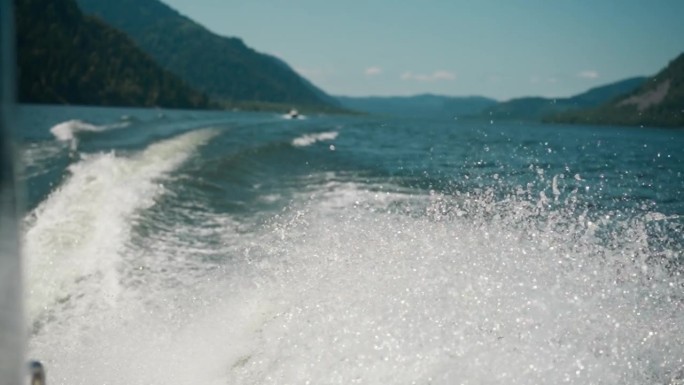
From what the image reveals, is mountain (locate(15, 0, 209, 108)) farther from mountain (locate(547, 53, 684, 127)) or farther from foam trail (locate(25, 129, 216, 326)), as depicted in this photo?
foam trail (locate(25, 129, 216, 326))

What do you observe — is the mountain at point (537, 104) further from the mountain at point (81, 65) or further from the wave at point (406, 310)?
the wave at point (406, 310)

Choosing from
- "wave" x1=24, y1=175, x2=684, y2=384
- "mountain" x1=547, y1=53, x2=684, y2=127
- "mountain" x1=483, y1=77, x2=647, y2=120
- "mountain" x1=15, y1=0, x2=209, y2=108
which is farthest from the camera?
"mountain" x1=483, y1=77, x2=647, y2=120

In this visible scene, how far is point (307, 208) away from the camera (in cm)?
910

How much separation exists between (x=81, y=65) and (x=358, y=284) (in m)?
85.5

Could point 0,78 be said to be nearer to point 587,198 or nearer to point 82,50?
point 587,198

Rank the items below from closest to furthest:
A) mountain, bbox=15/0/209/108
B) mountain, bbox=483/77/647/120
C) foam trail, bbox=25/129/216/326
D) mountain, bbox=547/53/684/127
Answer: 1. foam trail, bbox=25/129/216/326
2. mountain, bbox=547/53/684/127
3. mountain, bbox=15/0/209/108
4. mountain, bbox=483/77/647/120

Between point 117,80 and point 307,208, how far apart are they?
86948 mm

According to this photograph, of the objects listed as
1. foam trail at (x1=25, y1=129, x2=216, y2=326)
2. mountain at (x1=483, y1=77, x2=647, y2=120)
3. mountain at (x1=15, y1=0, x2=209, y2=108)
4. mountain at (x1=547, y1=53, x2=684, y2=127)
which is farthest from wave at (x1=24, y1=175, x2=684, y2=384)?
mountain at (x1=483, y1=77, x2=647, y2=120)

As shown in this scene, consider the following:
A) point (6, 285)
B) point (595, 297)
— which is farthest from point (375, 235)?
point (6, 285)

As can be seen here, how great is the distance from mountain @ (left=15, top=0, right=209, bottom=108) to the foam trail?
6108 centimetres

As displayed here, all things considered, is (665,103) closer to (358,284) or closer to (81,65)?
(358,284)

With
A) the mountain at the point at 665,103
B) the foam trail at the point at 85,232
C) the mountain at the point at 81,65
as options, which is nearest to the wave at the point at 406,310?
the foam trail at the point at 85,232

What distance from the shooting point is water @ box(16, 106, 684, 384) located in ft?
13.5

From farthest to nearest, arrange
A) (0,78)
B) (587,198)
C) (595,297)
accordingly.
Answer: (587,198)
(595,297)
(0,78)
